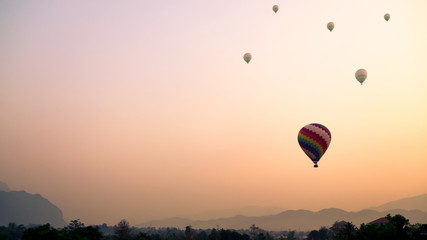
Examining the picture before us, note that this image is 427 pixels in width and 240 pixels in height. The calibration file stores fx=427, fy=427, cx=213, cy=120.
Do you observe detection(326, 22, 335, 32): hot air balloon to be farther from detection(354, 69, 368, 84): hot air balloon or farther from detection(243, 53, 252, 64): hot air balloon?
detection(243, 53, 252, 64): hot air balloon

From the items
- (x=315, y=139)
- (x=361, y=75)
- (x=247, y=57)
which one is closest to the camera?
(x=315, y=139)

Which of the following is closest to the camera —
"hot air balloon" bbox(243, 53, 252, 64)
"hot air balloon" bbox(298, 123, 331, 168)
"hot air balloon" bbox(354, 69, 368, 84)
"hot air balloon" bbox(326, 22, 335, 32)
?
"hot air balloon" bbox(298, 123, 331, 168)

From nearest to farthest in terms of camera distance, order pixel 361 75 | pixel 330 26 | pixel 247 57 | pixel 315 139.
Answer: pixel 315 139 → pixel 361 75 → pixel 330 26 → pixel 247 57

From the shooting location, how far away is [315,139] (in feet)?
235

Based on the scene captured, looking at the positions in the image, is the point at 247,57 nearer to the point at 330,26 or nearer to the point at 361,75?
the point at 330,26

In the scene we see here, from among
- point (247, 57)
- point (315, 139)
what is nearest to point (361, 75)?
point (315, 139)

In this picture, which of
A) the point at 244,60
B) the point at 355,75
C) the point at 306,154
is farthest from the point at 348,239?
the point at 244,60

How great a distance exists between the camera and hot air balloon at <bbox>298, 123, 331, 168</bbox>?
71.5 metres

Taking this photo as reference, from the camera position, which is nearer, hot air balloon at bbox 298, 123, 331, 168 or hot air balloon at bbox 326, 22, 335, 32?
hot air balloon at bbox 298, 123, 331, 168

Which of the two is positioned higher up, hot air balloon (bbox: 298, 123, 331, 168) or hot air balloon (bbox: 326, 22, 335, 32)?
hot air balloon (bbox: 326, 22, 335, 32)

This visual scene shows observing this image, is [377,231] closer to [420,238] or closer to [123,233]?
[420,238]

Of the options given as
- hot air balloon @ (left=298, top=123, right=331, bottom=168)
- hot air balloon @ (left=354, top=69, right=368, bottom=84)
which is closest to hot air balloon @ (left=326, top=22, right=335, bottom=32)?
hot air balloon @ (left=354, top=69, right=368, bottom=84)

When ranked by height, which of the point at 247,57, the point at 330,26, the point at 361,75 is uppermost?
the point at 330,26

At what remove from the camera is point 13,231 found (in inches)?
6762
